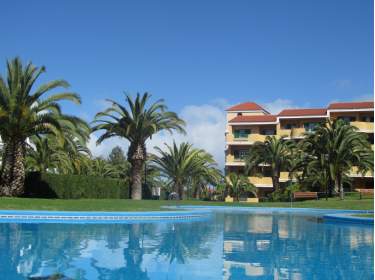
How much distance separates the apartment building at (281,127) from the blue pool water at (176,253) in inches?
1378

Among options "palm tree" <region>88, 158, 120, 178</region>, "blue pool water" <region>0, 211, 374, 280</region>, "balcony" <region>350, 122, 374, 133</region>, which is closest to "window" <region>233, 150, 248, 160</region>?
"balcony" <region>350, 122, 374, 133</region>

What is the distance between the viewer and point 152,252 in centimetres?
1027

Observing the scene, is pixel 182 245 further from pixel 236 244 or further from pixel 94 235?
pixel 94 235

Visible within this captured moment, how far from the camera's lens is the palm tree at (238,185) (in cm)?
4488

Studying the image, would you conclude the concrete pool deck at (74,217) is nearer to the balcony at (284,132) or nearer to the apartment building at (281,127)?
the apartment building at (281,127)

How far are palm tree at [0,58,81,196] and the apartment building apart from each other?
29040 mm

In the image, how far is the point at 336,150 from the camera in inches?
1350

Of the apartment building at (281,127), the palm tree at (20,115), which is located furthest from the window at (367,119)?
the palm tree at (20,115)

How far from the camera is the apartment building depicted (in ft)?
162

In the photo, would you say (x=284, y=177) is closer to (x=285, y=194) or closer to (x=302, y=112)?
(x=302, y=112)

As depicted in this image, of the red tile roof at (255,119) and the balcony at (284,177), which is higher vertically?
the red tile roof at (255,119)

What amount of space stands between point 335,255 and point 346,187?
39.2 metres

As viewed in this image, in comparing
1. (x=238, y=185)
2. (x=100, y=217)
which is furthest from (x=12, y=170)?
(x=238, y=185)

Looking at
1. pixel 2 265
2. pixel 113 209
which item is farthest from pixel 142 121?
pixel 2 265
